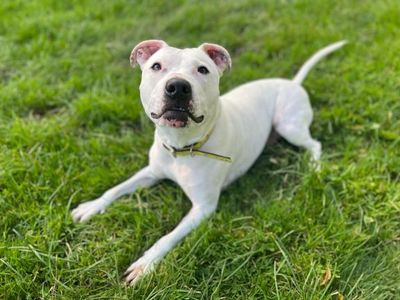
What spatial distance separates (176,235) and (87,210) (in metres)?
0.71

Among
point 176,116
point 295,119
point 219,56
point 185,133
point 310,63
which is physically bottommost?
point 295,119

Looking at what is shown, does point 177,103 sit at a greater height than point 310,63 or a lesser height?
greater

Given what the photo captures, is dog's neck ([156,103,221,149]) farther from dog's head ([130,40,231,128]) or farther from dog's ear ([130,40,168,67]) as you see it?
dog's ear ([130,40,168,67])

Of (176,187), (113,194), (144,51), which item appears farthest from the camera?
(176,187)

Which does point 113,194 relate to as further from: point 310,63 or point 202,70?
point 310,63

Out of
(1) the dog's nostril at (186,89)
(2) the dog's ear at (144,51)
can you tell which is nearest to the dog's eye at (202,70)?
(1) the dog's nostril at (186,89)

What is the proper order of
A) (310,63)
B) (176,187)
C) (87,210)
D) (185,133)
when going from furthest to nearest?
(310,63) → (176,187) → (87,210) → (185,133)

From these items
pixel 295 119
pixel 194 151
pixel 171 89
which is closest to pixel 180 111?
pixel 171 89

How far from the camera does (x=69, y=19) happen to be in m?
5.58

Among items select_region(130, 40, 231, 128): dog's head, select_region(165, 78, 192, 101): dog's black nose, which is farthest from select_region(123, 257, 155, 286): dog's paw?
select_region(165, 78, 192, 101): dog's black nose

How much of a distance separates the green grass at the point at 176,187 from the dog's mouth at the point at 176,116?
84 centimetres

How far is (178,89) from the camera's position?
271 centimetres

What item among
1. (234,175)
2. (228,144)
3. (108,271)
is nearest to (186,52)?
(228,144)

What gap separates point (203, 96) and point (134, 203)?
113 centimetres
